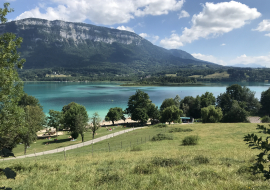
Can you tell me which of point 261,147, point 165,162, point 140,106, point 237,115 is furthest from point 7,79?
point 237,115

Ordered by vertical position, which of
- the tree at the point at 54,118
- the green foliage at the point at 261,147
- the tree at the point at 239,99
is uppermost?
the green foliage at the point at 261,147

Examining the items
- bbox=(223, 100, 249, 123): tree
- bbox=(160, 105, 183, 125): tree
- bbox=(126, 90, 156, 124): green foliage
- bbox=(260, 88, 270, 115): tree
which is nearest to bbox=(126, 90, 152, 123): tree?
bbox=(126, 90, 156, 124): green foliage

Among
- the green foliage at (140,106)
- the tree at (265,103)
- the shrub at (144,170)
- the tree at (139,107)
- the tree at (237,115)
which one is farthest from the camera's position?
the tree at (265,103)

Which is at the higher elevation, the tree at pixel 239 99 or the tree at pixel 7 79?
the tree at pixel 7 79

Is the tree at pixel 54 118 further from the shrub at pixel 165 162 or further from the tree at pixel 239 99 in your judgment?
the tree at pixel 239 99

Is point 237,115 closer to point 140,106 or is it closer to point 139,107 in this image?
point 140,106

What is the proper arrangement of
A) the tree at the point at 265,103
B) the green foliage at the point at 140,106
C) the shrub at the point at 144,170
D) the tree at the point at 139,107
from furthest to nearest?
the tree at the point at 265,103
the green foliage at the point at 140,106
the tree at the point at 139,107
the shrub at the point at 144,170

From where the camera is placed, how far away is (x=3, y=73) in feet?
25.4

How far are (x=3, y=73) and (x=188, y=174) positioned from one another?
32.3ft

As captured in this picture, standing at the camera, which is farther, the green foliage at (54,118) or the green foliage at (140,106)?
the green foliage at (140,106)

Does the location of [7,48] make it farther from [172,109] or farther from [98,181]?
[172,109]

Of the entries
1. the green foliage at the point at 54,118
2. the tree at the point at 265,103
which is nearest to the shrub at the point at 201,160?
the green foliage at the point at 54,118

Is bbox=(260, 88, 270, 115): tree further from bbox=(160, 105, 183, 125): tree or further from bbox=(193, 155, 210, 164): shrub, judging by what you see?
bbox=(193, 155, 210, 164): shrub

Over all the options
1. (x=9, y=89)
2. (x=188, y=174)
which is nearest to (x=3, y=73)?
(x=9, y=89)
